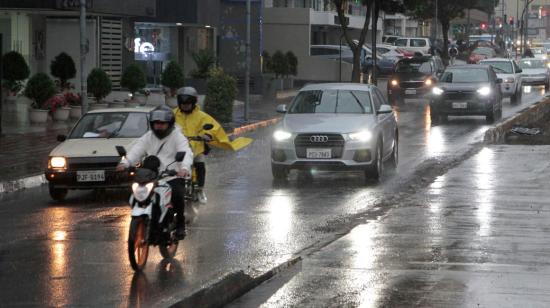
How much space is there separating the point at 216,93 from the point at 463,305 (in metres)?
23.0

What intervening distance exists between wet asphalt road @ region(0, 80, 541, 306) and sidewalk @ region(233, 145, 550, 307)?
1.79 ft

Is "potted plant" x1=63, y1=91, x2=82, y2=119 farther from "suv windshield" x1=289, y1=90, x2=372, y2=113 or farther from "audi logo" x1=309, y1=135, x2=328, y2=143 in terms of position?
"audi logo" x1=309, y1=135, x2=328, y2=143

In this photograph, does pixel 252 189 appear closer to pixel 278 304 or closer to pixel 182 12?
pixel 278 304

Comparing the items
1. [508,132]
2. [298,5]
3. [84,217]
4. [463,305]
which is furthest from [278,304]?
[298,5]

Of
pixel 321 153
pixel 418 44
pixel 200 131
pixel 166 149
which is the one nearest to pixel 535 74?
pixel 418 44

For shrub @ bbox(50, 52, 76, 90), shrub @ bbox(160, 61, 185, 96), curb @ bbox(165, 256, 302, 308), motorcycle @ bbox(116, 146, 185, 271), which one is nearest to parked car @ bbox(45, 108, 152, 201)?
motorcycle @ bbox(116, 146, 185, 271)

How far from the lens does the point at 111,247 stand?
12836 millimetres

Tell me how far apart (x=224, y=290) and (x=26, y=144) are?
50.5 ft

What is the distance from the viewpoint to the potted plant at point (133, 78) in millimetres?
35781

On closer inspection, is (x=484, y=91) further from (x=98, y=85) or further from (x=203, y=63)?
(x=203, y=63)

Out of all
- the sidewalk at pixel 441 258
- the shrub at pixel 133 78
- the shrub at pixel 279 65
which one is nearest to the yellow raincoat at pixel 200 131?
the sidewalk at pixel 441 258

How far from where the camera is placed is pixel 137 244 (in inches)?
432

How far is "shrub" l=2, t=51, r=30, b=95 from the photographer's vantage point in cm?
3300

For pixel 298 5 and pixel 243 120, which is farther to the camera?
pixel 298 5
